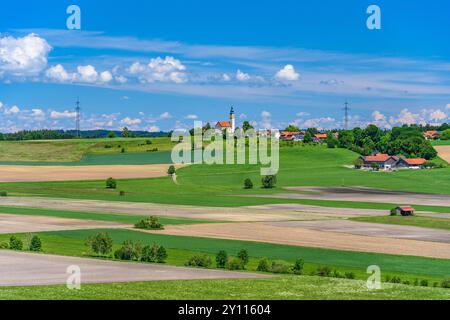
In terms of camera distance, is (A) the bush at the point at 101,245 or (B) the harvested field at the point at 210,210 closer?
(A) the bush at the point at 101,245

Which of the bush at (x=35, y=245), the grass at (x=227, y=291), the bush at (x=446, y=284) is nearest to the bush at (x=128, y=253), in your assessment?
the bush at (x=35, y=245)

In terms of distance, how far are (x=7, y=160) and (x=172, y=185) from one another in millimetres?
73249

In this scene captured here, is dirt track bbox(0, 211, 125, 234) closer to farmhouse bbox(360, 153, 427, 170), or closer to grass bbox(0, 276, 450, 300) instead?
grass bbox(0, 276, 450, 300)

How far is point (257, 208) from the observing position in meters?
96.5

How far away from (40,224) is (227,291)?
44662 mm

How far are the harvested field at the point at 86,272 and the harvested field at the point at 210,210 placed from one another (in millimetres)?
37398

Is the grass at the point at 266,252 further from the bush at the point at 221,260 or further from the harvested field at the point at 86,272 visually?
the harvested field at the point at 86,272

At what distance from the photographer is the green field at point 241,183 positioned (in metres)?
109

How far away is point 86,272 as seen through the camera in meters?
40.2

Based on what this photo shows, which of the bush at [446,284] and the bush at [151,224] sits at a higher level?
the bush at [151,224]

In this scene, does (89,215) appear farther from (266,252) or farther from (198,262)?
(198,262)

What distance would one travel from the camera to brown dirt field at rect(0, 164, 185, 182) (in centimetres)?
13738

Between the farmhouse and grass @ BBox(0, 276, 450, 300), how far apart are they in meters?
135
